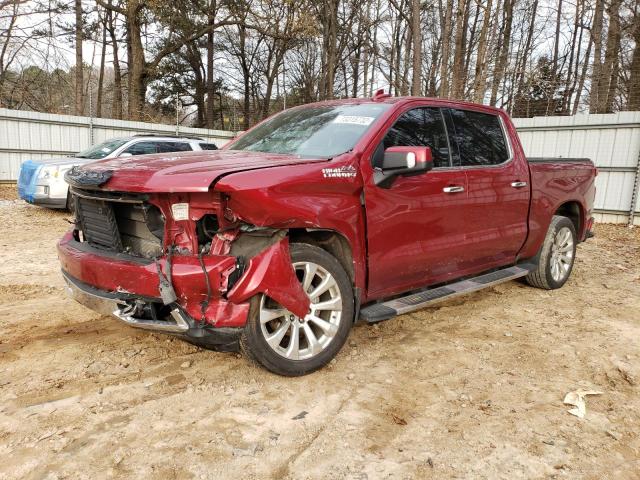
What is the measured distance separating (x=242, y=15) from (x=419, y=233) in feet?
61.9

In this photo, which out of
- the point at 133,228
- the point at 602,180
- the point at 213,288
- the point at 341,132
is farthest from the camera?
the point at 602,180

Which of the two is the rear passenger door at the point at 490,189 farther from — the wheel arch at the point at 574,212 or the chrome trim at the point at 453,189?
the wheel arch at the point at 574,212

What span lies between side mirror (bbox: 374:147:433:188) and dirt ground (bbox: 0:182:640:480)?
128 centimetres

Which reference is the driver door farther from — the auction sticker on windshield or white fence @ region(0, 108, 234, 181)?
white fence @ region(0, 108, 234, 181)

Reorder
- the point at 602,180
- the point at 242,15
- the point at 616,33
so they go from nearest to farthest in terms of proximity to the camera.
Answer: the point at 602,180, the point at 616,33, the point at 242,15

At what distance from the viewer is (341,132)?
359 centimetres

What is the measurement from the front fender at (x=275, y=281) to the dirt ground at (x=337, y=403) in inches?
21.8

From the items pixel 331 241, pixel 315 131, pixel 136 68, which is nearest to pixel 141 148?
pixel 315 131

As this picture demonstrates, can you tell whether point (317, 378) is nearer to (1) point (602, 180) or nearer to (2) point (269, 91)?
(1) point (602, 180)

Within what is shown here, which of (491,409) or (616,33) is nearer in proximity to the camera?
(491,409)

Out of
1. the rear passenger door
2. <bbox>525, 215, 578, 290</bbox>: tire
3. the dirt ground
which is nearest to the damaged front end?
the dirt ground

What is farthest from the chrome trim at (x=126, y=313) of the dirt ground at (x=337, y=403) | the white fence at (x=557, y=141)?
the white fence at (x=557, y=141)

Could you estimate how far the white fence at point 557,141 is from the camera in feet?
34.6

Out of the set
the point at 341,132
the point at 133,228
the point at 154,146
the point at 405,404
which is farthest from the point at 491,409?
the point at 154,146
